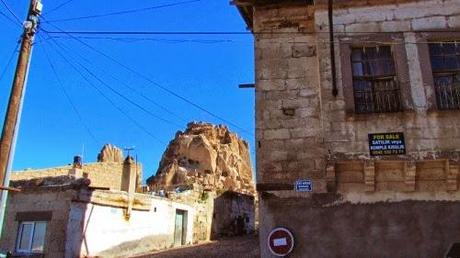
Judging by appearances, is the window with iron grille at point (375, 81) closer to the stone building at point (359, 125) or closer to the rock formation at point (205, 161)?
the stone building at point (359, 125)

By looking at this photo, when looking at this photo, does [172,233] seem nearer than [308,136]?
No

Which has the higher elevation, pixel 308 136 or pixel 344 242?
pixel 308 136

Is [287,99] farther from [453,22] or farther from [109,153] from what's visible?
[109,153]

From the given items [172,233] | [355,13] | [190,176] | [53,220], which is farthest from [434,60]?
[190,176]

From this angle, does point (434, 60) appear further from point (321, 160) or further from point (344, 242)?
point (344, 242)

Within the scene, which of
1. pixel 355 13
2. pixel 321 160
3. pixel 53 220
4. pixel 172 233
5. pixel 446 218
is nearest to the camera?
pixel 446 218

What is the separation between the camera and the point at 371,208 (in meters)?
8.80

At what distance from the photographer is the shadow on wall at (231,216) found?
2758cm

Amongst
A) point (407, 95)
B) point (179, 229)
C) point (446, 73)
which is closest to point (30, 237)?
point (179, 229)

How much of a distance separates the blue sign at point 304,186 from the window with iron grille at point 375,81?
1.85 m

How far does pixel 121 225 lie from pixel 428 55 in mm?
14630

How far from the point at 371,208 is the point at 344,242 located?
2.83 feet

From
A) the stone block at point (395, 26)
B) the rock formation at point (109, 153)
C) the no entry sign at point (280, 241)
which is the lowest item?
the no entry sign at point (280, 241)

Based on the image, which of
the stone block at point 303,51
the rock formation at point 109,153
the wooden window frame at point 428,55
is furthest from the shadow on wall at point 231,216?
the rock formation at point 109,153
